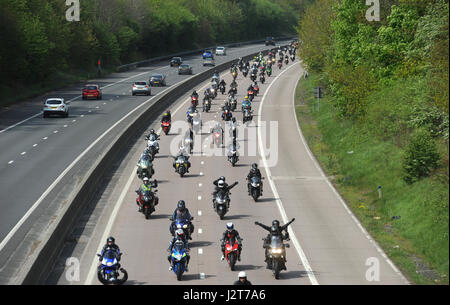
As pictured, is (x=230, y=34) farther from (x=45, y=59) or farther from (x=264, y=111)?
(x=264, y=111)

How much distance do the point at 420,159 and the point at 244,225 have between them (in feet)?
→ 28.2

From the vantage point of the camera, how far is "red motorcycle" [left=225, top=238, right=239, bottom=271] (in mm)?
24656

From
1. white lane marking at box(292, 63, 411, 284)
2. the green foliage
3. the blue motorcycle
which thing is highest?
the green foliage

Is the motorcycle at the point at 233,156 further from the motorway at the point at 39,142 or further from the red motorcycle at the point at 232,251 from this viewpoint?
the red motorcycle at the point at 232,251

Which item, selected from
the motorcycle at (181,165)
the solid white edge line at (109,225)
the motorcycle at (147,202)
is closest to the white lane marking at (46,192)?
the solid white edge line at (109,225)

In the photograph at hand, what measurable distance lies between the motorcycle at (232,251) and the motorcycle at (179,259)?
1587 millimetres

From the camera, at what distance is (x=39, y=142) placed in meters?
51.0

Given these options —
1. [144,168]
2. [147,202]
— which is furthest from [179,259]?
[144,168]

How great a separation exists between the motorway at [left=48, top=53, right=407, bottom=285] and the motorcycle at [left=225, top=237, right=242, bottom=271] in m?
0.32

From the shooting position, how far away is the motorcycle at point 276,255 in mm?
23734

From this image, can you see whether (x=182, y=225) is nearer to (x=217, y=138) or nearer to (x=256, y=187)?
(x=256, y=187)

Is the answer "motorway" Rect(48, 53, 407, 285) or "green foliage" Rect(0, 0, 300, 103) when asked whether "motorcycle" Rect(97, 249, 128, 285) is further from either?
"green foliage" Rect(0, 0, 300, 103)

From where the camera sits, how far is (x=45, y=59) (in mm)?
85750

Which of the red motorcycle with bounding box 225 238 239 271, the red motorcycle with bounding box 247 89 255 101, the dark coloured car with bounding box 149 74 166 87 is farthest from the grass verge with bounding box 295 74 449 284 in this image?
the dark coloured car with bounding box 149 74 166 87
